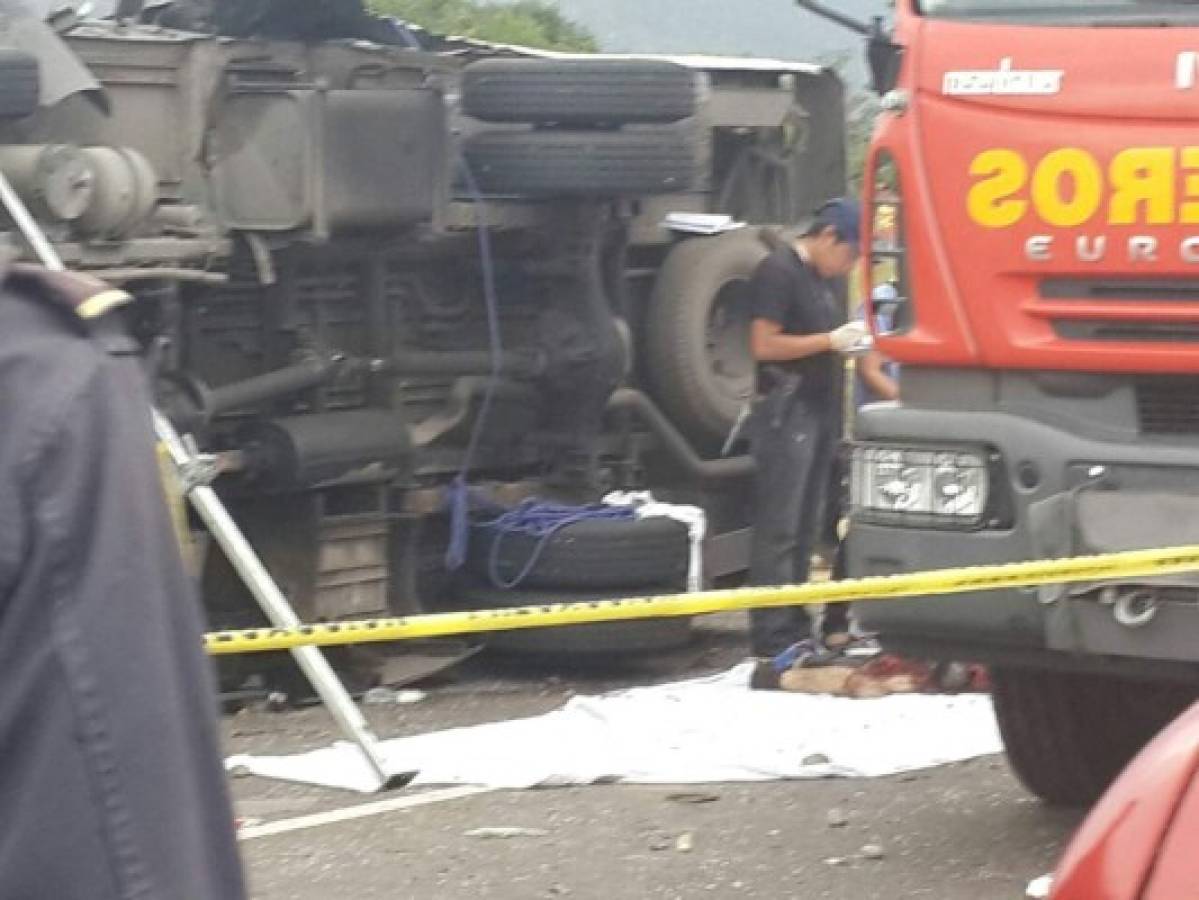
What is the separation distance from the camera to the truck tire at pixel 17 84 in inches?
303

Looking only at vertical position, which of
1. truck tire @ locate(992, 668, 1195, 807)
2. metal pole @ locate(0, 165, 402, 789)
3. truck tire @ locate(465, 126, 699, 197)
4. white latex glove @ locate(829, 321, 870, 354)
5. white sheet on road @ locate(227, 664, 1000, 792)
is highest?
truck tire @ locate(465, 126, 699, 197)

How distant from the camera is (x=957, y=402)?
6.09 m

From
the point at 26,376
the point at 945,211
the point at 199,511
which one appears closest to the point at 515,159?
the point at 199,511

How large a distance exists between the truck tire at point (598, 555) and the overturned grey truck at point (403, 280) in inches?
0.4

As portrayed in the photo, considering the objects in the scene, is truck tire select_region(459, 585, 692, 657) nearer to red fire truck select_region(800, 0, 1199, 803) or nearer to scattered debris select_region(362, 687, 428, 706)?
scattered debris select_region(362, 687, 428, 706)

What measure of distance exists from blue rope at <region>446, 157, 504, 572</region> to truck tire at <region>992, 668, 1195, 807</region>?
2.98m

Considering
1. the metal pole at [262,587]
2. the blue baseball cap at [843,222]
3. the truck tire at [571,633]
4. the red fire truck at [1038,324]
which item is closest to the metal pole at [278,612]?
the metal pole at [262,587]

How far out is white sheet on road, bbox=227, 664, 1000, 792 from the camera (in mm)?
7469

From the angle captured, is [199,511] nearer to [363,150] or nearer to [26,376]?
[363,150]

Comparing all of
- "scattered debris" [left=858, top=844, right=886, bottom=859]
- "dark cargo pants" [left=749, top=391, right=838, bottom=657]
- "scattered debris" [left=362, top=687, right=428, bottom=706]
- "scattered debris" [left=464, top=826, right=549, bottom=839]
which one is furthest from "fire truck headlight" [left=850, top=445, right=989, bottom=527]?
"scattered debris" [left=362, top=687, right=428, bottom=706]

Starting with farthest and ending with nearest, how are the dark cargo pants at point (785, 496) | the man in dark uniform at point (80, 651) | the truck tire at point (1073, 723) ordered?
the dark cargo pants at point (785, 496), the truck tire at point (1073, 723), the man in dark uniform at point (80, 651)

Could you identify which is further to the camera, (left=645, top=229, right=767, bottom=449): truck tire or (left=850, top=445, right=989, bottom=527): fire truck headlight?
(left=645, top=229, right=767, bottom=449): truck tire

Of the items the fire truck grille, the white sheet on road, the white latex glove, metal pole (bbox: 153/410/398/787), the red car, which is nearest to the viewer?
the red car

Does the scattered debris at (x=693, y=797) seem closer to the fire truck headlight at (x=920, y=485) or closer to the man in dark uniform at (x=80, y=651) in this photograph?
the fire truck headlight at (x=920, y=485)
